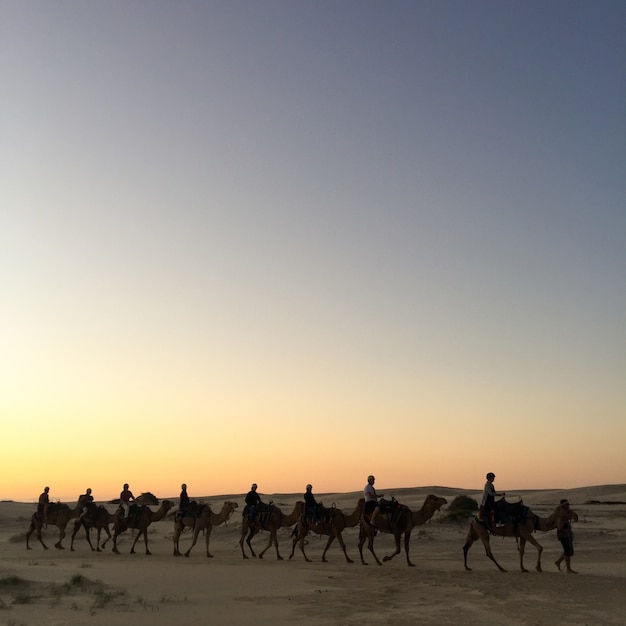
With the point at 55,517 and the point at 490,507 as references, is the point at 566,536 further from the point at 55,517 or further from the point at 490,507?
the point at 55,517

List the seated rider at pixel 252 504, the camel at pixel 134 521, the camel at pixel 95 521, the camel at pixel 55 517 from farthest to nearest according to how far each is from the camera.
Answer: the camel at pixel 55 517 < the camel at pixel 95 521 < the camel at pixel 134 521 < the seated rider at pixel 252 504

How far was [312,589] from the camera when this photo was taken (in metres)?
17.3

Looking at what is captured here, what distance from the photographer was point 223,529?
39.0 metres

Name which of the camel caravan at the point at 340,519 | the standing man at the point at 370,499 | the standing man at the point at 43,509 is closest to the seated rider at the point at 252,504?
the camel caravan at the point at 340,519

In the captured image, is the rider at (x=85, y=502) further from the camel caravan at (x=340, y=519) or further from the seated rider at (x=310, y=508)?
the seated rider at (x=310, y=508)

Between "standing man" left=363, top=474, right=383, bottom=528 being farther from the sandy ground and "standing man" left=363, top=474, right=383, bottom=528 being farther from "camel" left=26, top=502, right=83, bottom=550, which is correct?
"camel" left=26, top=502, right=83, bottom=550

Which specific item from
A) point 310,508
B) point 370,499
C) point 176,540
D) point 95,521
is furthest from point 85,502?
point 370,499

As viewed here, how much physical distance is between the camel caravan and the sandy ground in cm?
82

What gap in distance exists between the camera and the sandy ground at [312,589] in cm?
1327

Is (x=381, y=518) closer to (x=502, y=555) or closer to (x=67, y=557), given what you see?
(x=502, y=555)

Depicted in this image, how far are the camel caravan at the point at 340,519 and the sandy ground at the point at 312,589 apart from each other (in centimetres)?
82

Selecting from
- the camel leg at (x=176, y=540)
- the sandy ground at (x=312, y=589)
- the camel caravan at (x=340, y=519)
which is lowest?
the sandy ground at (x=312, y=589)

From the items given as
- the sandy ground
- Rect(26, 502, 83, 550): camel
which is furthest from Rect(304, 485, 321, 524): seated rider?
Rect(26, 502, 83, 550): camel

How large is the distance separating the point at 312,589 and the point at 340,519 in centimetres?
812
